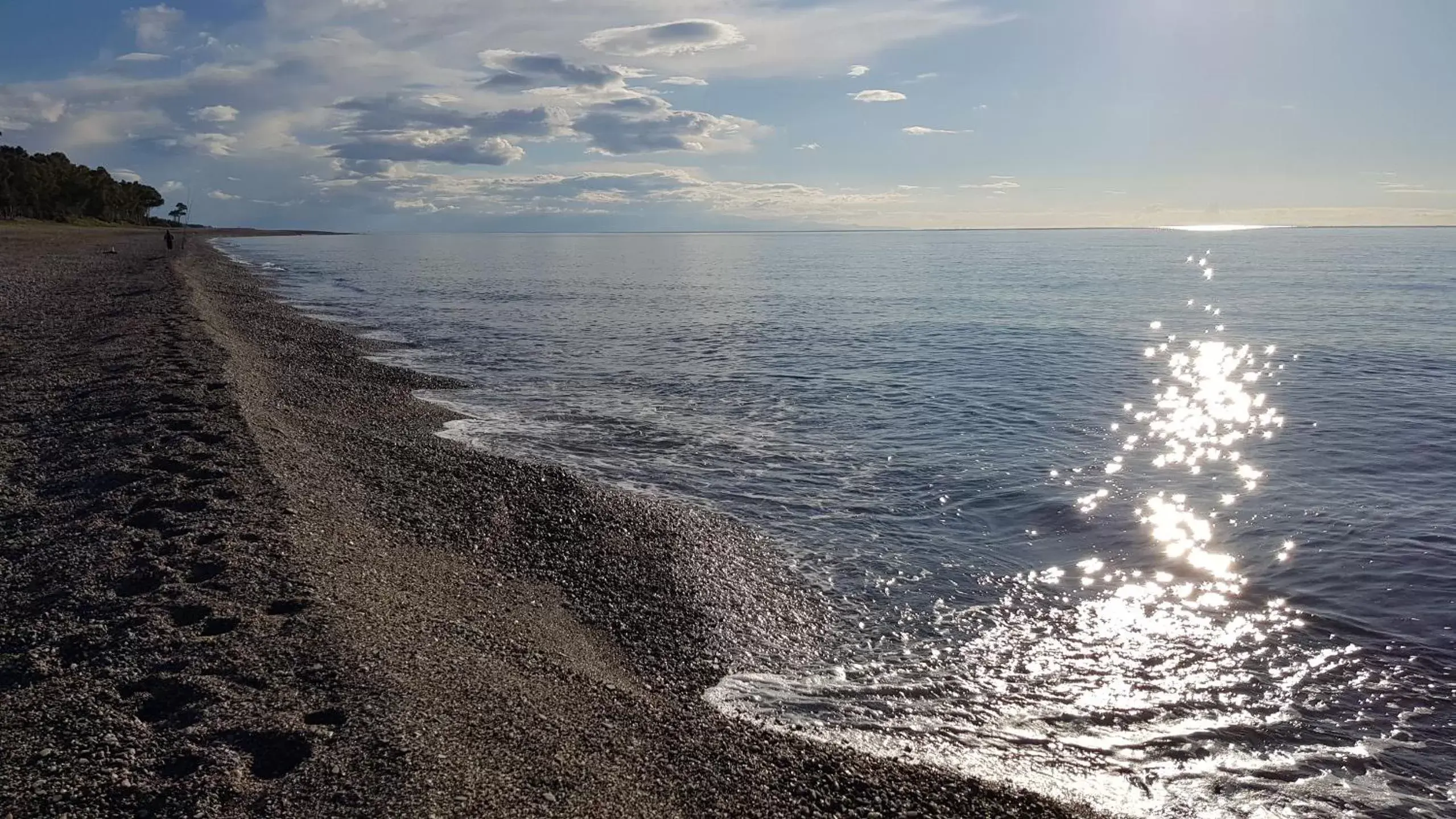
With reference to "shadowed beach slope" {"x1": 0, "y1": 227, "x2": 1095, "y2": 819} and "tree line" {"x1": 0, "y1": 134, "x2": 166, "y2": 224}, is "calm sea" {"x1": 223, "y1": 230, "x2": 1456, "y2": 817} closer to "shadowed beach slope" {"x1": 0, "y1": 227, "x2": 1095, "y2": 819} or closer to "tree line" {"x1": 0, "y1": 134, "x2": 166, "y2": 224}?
"shadowed beach slope" {"x1": 0, "y1": 227, "x2": 1095, "y2": 819}

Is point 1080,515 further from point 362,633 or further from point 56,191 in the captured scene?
point 56,191

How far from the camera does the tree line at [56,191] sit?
106 metres

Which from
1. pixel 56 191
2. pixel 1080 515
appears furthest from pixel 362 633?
pixel 56 191

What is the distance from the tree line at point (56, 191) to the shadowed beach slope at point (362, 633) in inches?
4656

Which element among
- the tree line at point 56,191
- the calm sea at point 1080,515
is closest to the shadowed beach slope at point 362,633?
the calm sea at point 1080,515

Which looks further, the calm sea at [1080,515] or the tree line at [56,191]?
the tree line at [56,191]

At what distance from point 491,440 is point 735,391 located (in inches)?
343

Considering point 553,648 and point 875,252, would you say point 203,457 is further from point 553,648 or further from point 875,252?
point 875,252

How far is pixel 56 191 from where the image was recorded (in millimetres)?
113188

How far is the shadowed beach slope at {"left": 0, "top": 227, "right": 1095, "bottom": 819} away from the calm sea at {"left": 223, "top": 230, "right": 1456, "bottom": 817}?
1134 mm

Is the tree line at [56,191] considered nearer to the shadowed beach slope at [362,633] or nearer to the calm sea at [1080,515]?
the calm sea at [1080,515]

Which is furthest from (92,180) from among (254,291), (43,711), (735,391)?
(43,711)

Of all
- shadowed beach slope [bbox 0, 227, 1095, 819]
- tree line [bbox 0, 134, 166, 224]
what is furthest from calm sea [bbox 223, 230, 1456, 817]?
tree line [bbox 0, 134, 166, 224]

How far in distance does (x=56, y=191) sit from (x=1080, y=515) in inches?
5460
